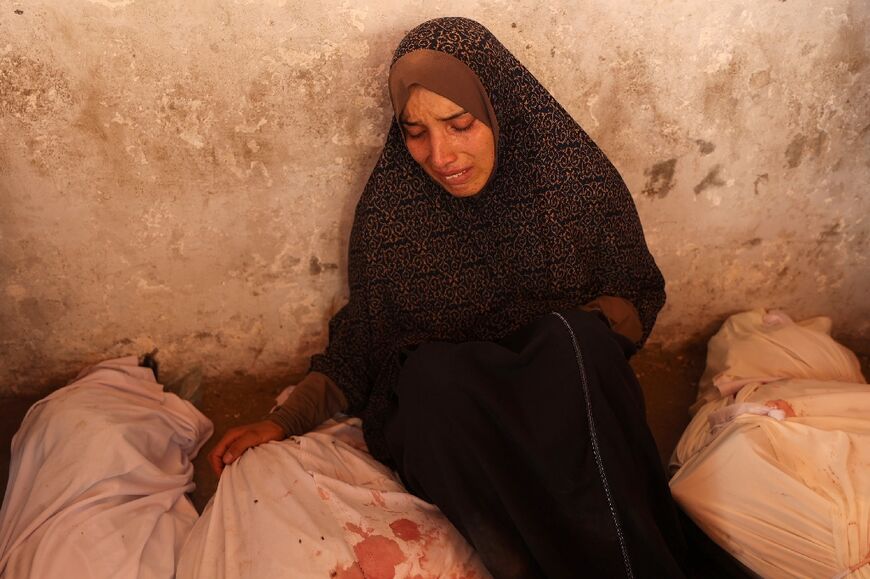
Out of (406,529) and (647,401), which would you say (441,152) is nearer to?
(406,529)

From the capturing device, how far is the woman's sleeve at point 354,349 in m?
1.88

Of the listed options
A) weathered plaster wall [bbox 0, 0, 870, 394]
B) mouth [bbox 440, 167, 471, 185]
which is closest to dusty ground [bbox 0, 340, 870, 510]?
weathered plaster wall [bbox 0, 0, 870, 394]

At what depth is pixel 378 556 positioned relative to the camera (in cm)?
151

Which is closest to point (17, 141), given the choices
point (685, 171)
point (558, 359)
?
point (558, 359)

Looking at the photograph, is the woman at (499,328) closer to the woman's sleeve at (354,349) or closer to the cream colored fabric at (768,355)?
the woman's sleeve at (354,349)

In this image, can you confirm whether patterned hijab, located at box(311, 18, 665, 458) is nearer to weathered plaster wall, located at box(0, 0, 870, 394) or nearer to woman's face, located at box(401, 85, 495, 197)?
woman's face, located at box(401, 85, 495, 197)

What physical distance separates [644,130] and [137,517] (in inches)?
66.7

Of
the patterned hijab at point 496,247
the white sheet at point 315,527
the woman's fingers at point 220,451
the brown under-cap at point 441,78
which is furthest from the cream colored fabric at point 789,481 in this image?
the woman's fingers at point 220,451

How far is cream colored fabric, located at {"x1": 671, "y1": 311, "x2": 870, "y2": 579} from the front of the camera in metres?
1.47

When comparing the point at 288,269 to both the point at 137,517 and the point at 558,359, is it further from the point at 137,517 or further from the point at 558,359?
the point at 558,359

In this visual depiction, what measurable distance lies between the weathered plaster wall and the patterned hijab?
0.82ft

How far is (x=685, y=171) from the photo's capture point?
2092mm

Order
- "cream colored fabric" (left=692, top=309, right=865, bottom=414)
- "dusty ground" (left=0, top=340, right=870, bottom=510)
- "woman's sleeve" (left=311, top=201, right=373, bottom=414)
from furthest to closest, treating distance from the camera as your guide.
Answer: "dusty ground" (left=0, top=340, right=870, bottom=510), "cream colored fabric" (left=692, top=309, right=865, bottom=414), "woman's sleeve" (left=311, top=201, right=373, bottom=414)

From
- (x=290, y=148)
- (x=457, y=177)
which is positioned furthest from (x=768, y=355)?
(x=290, y=148)
